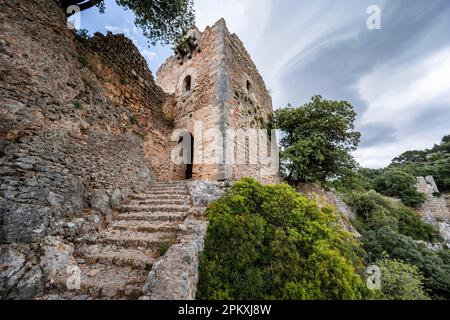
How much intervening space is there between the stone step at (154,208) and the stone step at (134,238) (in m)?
0.69

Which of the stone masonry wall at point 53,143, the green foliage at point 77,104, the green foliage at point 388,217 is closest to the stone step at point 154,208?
the stone masonry wall at point 53,143

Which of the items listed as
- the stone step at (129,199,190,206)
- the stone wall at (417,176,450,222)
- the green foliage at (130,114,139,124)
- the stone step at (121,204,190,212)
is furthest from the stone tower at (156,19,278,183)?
the stone wall at (417,176,450,222)

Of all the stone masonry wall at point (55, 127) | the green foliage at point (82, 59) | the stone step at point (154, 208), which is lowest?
the stone step at point (154, 208)

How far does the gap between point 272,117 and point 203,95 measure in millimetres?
4490

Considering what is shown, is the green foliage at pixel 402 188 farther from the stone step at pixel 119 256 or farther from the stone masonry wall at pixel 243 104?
the stone step at pixel 119 256

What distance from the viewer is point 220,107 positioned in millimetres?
5969

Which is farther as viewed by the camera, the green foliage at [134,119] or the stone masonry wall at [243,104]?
the stone masonry wall at [243,104]

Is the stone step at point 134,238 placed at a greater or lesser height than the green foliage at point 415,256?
greater

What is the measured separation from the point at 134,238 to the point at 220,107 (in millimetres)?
4708

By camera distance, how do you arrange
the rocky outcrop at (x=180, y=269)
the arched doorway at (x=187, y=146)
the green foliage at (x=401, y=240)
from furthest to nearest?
the arched doorway at (x=187, y=146) → the green foliage at (x=401, y=240) → the rocky outcrop at (x=180, y=269)

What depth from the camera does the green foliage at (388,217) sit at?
1268cm

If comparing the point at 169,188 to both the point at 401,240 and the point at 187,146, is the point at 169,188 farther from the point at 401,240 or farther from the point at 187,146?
the point at 401,240

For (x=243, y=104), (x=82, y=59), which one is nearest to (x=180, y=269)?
(x=82, y=59)

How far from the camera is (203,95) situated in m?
6.62
